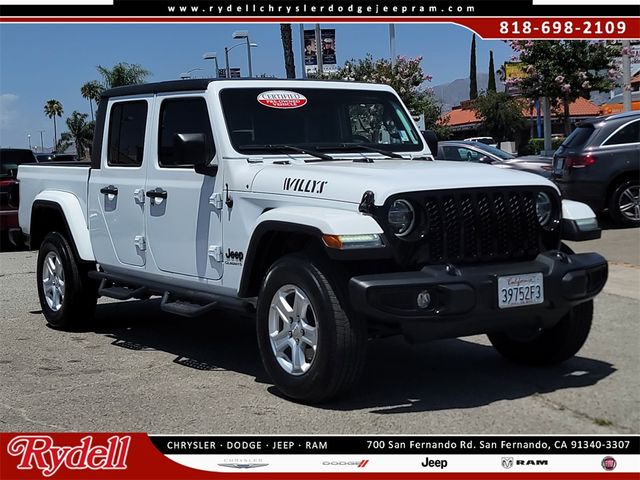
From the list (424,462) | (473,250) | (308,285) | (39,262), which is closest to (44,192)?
(39,262)

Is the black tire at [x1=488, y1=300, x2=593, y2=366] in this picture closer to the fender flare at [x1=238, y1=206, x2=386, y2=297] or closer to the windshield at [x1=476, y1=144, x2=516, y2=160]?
the fender flare at [x1=238, y1=206, x2=386, y2=297]

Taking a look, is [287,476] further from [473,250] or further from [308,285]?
[473,250]

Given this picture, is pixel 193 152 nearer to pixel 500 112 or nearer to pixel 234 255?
pixel 234 255

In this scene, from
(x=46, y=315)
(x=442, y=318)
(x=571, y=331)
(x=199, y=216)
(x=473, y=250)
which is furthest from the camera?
(x=46, y=315)

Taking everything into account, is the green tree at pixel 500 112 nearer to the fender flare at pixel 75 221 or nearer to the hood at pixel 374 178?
the fender flare at pixel 75 221

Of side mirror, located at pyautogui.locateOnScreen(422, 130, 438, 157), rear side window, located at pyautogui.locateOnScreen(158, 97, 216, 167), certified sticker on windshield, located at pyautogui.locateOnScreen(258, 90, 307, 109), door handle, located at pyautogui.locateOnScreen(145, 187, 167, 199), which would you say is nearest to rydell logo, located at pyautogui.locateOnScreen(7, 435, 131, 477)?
rear side window, located at pyautogui.locateOnScreen(158, 97, 216, 167)

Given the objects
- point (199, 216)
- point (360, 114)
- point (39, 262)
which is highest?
point (360, 114)

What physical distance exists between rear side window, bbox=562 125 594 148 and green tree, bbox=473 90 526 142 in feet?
147

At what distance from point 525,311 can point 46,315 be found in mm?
4780

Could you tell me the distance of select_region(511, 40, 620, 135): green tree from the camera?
20.7 metres

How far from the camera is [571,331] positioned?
18.1 feet

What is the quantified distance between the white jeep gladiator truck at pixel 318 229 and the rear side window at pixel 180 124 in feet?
0.05

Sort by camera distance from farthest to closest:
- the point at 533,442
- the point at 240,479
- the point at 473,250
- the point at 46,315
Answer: the point at 46,315, the point at 473,250, the point at 533,442, the point at 240,479

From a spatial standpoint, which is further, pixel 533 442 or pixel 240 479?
pixel 533 442
